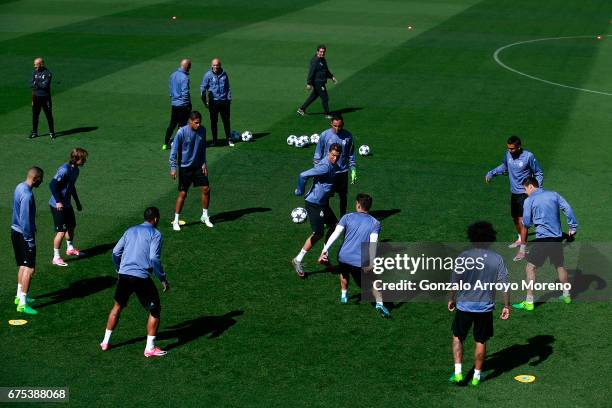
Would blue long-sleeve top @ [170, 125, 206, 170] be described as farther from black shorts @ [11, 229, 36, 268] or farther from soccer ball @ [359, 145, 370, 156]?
soccer ball @ [359, 145, 370, 156]

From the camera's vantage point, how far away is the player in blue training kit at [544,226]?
15375mm

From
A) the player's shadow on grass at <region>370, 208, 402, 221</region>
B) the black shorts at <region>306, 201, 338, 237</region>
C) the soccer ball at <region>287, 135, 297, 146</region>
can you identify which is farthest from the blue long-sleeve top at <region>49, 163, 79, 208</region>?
the soccer ball at <region>287, 135, 297, 146</region>

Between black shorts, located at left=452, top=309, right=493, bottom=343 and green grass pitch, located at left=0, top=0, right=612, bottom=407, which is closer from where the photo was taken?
black shorts, located at left=452, top=309, right=493, bottom=343

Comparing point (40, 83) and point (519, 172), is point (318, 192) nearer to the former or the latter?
point (519, 172)

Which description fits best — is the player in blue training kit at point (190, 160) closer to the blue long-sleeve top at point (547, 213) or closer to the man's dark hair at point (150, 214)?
the man's dark hair at point (150, 214)

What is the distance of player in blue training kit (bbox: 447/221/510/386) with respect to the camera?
499 inches

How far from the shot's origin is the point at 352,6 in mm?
51094

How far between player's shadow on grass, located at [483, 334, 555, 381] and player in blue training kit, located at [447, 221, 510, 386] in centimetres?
67

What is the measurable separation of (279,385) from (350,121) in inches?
614

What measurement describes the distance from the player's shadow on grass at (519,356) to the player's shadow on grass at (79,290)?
6.74m

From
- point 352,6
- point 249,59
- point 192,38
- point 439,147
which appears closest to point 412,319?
point 439,147

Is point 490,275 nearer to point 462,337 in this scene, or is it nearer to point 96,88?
point 462,337

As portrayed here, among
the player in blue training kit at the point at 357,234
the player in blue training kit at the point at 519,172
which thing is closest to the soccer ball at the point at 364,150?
the player in blue training kit at the point at 519,172

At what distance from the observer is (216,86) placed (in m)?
25.0
